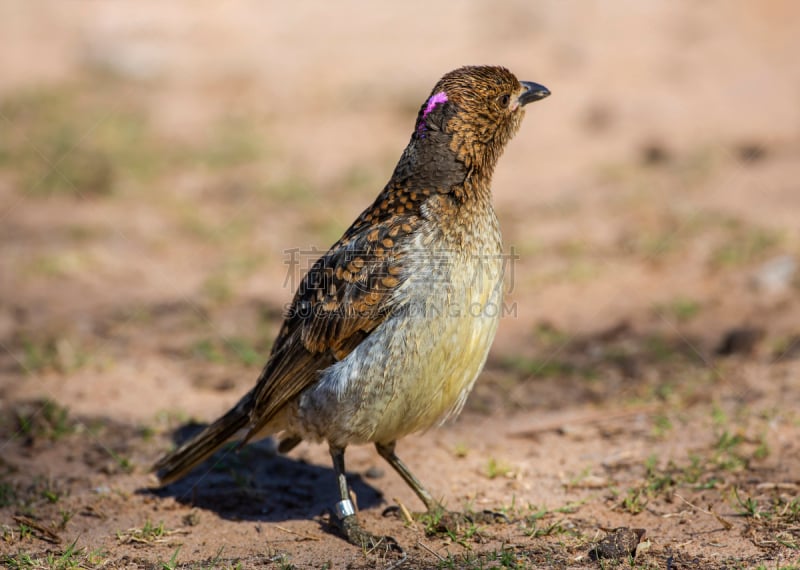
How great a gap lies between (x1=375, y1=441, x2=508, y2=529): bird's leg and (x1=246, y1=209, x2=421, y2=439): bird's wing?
644 millimetres

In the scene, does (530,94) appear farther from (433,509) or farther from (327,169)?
(327,169)

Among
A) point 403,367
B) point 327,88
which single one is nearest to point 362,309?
point 403,367

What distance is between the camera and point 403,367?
4.36 metres

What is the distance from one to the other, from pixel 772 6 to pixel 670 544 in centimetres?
1138

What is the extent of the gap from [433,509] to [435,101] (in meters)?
2.14

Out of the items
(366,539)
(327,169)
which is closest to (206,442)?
(366,539)

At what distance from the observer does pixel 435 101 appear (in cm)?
477

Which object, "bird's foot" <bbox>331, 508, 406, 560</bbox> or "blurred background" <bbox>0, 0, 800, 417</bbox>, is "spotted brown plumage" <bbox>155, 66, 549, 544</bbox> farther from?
"blurred background" <bbox>0, 0, 800, 417</bbox>

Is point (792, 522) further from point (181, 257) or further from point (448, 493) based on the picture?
point (181, 257)

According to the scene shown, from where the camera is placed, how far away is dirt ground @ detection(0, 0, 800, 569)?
4.73 meters

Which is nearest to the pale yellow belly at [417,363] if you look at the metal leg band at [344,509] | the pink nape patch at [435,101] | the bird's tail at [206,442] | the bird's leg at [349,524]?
the bird's leg at [349,524]

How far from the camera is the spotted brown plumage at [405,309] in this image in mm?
4371

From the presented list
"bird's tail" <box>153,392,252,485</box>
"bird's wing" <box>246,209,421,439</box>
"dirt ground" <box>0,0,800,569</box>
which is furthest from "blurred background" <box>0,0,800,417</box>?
"bird's wing" <box>246,209,421,439</box>

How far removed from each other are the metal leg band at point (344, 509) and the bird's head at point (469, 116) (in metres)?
1.84
